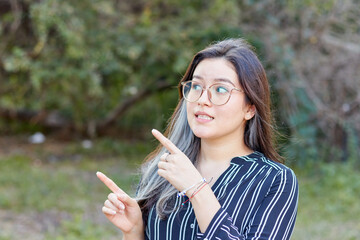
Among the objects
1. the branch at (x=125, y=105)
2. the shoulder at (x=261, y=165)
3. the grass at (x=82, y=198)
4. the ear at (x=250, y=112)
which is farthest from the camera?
the branch at (x=125, y=105)

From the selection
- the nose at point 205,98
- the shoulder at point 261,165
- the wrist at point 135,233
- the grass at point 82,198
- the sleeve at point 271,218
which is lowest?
the grass at point 82,198

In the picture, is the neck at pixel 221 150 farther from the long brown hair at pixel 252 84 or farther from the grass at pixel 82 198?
the grass at pixel 82 198

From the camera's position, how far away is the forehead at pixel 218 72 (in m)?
1.54

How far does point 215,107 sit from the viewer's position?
5.00ft

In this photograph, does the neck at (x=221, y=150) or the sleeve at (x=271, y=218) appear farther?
the neck at (x=221, y=150)

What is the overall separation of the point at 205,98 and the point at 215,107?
4cm

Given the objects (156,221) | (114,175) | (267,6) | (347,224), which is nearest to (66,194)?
(114,175)

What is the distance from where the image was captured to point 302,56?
7777 millimetres

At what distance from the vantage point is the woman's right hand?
158cm

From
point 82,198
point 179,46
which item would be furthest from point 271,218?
point 179,46

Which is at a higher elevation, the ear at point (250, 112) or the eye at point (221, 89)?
the eye at point (221, 89)

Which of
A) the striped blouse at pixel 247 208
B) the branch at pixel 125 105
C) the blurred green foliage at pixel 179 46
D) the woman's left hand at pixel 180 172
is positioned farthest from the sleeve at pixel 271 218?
the branch at pixel 125 105

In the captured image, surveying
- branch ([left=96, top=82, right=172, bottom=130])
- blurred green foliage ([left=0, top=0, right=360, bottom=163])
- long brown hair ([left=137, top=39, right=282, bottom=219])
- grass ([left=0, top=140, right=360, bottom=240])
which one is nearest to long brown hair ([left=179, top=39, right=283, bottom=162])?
long brown hair ([left=137, top=39, right=282, bottom=219])

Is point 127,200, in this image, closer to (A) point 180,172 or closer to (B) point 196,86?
(A) point 180,172
